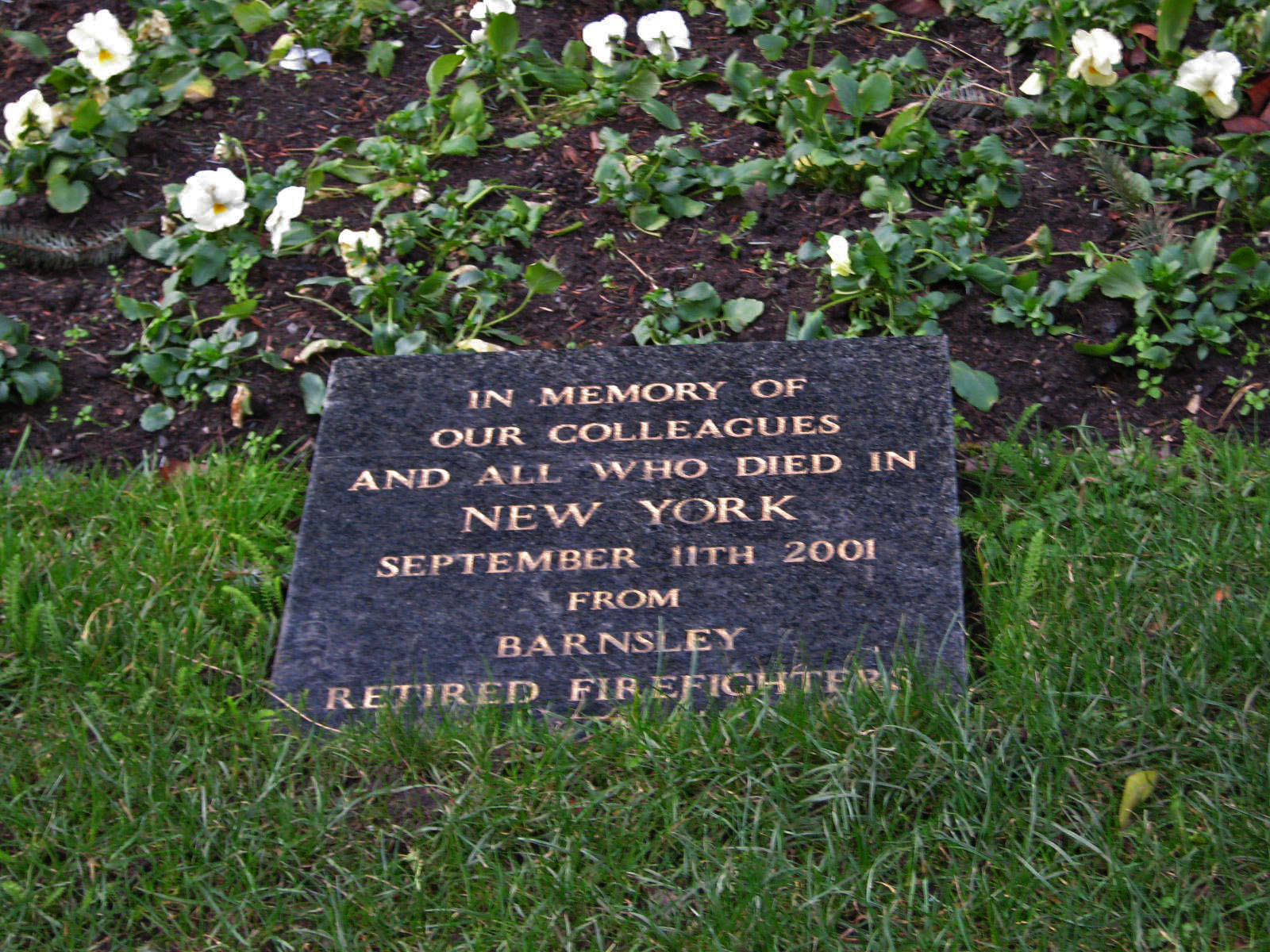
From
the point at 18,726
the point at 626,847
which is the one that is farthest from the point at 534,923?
the point at 18,726

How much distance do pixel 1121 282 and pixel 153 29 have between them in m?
3.08

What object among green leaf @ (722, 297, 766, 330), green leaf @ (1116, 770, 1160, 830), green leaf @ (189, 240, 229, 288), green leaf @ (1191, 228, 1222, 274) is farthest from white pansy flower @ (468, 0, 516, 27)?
green leaf @ (1116, 770, 1160, 830)

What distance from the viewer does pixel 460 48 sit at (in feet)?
13.5

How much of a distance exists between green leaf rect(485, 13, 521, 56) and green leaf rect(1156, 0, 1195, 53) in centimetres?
185

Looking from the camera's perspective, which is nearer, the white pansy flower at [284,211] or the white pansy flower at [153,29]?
the white pansy flower at [284,211]

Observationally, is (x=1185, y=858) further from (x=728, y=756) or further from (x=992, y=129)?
(x=992, y=129)

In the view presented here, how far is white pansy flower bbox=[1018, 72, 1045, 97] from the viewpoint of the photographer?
360cm

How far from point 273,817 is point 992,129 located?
270cm

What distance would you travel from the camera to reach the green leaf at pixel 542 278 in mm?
3176

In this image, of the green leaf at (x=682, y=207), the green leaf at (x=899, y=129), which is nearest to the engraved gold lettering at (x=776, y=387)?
the green leaf at (x=682, y=207)

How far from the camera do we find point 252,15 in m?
4.11

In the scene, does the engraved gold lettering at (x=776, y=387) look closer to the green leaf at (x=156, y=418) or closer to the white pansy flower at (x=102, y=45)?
the green leaf at (x=156, y=418)

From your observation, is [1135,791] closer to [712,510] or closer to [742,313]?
[712,510]

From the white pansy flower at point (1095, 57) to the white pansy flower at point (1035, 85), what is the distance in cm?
11
